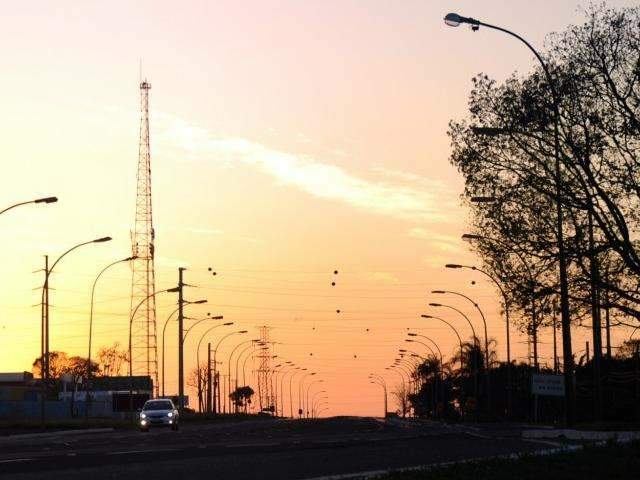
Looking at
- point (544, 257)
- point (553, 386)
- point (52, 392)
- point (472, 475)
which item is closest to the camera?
point (472, 475)

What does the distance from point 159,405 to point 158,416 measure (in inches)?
85.2

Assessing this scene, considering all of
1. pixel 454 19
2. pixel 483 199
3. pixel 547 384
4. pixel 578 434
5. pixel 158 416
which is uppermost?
pixel 454 19

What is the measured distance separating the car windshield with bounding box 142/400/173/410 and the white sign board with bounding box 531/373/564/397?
24.7 metres

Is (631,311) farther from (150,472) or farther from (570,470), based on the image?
(150,472)

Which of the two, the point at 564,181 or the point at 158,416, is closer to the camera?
the point at 564,181

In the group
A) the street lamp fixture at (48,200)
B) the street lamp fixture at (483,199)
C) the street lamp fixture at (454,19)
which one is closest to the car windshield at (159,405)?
the street lamp fixture at (48,200)

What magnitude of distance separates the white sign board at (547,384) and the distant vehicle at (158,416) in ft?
77.3

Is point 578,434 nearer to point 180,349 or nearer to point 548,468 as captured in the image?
point 548,468

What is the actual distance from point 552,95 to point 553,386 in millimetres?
22450

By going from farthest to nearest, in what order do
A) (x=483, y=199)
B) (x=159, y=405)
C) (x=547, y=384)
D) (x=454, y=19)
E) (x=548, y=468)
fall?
1. (x=159, y=405)
2. (x=547, y=384)
3. (x=483, y=199)
4. (x=454, y=19)
5. (x=548, y=468)

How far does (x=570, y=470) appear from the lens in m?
22.3

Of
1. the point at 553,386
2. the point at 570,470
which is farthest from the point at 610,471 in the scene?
the point at 553,386

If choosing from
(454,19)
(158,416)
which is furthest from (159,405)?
(454,19)

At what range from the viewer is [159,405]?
73938 millimetres
